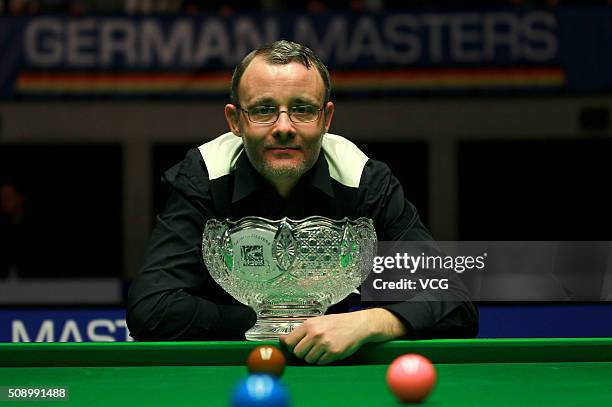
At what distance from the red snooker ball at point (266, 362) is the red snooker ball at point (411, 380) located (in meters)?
0.26

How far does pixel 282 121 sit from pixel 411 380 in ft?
3.31

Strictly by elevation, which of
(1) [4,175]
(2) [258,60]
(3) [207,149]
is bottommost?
(3) [207,149]

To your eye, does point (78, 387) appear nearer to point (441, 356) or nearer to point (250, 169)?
point (441, 356)

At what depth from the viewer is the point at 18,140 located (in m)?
8.30

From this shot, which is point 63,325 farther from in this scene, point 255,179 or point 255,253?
point 255,253

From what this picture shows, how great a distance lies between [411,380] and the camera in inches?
64.6

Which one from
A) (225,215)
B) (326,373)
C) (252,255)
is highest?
(225,215)

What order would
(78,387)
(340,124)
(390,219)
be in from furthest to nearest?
1. (340,124)
2. (390,219)
3. (78,387)

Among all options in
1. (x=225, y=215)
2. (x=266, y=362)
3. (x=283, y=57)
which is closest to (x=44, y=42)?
(x=225, y=215)

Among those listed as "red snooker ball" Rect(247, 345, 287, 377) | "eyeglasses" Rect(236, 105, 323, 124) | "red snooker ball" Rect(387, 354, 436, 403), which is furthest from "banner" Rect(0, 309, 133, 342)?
"red snooker ball" Rect(387, 354, 436, 403)

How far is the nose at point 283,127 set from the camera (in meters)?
2.49

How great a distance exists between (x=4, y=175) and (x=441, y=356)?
24.7 feet

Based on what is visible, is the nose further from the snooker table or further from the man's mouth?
the snooker table

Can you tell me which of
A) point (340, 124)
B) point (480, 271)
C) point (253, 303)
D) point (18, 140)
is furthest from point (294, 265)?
point (18, 140)
